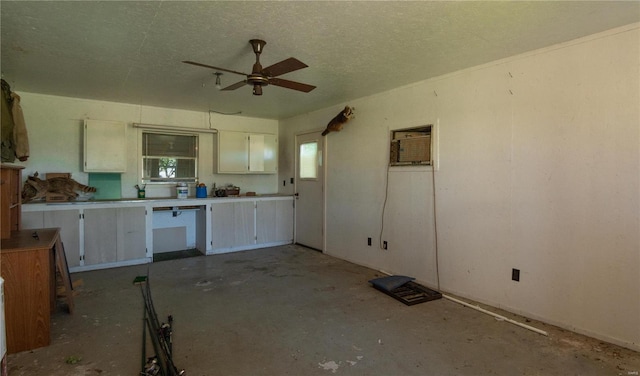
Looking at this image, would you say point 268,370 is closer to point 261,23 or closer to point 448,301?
point 448,301

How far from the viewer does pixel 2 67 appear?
3357 mm

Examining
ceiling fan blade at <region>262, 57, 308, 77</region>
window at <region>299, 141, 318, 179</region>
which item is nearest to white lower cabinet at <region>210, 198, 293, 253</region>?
window at <region>299, 141, 318, 179</region>

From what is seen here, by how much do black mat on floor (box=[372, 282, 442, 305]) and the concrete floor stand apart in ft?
0.20

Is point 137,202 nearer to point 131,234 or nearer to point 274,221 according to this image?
point 131,234

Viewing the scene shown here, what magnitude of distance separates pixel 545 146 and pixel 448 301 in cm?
174

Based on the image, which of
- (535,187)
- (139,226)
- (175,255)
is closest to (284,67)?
(535,187)

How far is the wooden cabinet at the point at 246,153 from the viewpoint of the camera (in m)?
5.74

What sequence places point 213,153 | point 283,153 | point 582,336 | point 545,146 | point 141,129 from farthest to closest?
point 283,153
point 213,153
point 141,129
point 545,146
point 582,336

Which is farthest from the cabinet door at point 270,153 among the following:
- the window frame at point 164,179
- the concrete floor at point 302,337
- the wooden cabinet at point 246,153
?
the concrete floor at point 302,337

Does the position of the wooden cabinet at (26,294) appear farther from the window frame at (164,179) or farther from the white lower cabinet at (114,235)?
the window frame at (164,179)

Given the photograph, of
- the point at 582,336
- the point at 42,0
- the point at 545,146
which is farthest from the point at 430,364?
the point at 42,0

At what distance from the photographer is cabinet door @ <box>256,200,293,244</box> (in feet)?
18.9

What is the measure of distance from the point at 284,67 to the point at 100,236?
3.65 m

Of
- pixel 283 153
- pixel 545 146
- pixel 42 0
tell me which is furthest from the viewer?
pixel 283 153
